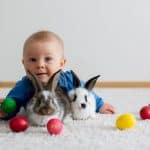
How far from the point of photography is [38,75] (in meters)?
1.02

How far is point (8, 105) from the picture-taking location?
3.24 ft

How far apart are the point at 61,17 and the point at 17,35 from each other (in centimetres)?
15

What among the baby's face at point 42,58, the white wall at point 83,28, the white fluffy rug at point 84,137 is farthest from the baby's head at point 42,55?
the white wall at point 83,28

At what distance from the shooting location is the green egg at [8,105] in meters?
0.98

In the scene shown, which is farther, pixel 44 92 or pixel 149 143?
pixel 44 92

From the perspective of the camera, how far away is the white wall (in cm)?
143

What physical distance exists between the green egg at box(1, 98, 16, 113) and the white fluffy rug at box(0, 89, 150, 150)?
0.03 metres

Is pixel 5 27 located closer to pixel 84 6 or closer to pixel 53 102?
pixel 84 6

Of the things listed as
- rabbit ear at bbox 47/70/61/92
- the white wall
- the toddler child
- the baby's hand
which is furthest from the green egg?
the white wall

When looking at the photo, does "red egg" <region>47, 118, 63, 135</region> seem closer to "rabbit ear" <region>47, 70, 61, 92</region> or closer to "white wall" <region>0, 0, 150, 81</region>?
"rabbit ear" <region>47, 70, 61, 92</region>

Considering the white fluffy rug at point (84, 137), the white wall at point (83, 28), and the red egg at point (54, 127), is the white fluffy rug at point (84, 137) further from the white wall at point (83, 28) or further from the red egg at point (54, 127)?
the white wall at point (83, 28)

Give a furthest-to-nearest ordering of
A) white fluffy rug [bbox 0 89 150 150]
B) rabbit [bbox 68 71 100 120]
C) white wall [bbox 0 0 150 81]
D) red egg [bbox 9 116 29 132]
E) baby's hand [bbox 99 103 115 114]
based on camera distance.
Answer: white wall [bbox 0 0 150 81]
baby's hand [bbox 99 103 115 114]
rabbit [bbox 68 71 100 120]
red egg [bbox 9 116 29 132]
white fluffy rug [bbox 0 89 150 150]

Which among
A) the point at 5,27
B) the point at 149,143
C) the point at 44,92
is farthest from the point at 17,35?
the point at 149,143

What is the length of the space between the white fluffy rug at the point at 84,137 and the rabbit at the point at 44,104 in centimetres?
3
